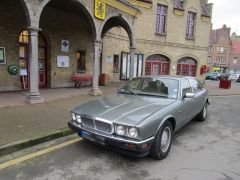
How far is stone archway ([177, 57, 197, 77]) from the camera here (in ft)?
68.9

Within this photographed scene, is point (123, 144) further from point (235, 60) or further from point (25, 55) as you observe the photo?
point (235, 60)

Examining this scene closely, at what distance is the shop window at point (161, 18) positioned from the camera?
18359 mm

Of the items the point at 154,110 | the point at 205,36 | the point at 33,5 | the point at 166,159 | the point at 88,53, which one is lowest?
the point at 166,159

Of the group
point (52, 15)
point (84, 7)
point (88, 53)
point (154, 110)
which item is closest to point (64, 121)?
point (154, 110)

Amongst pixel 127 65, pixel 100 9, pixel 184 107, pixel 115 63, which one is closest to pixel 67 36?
pixel 100 9

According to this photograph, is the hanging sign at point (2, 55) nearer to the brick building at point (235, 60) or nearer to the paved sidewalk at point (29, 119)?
the paved sidewalk at point (29, 119)

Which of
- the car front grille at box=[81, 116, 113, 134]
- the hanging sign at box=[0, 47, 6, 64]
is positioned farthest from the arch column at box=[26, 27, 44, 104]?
the car front grille at box=[81, 116, 113, 134]

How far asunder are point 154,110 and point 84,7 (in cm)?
636

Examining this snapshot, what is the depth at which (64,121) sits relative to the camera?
5742 millimetres

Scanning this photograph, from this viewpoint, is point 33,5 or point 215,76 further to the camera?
point 215,76

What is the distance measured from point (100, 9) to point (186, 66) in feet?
46.8

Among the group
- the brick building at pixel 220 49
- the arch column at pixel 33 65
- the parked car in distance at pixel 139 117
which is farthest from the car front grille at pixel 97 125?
the brick building at pixel 220 49

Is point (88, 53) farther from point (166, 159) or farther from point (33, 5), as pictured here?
point (166, 159)

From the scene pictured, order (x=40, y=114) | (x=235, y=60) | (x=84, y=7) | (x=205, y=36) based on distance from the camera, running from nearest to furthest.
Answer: (x=40, y=114) → (x=84, y=7) → (x=205, y=36) → (x=235, y=60)
